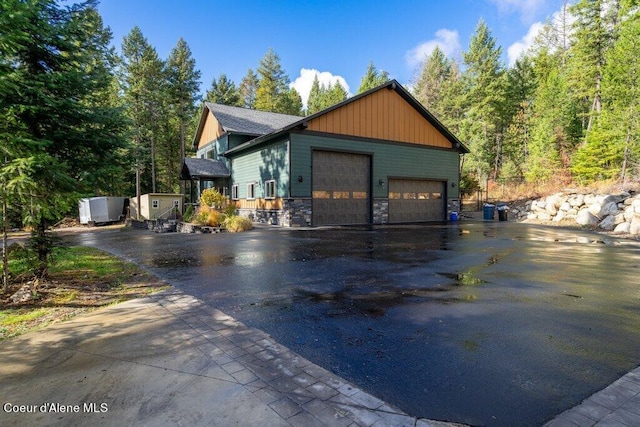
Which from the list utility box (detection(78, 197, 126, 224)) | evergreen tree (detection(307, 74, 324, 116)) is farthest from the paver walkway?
evergreen tree (detection(307, 74, 324, 116))

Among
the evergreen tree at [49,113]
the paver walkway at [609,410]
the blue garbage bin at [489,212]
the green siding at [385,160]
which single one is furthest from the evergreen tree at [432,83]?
the paver walkway at [609,410]

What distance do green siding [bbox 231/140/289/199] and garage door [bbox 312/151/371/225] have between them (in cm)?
161

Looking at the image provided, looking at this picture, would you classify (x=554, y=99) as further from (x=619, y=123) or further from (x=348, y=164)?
(x=348, y=164)

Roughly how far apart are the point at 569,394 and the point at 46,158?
679 cm

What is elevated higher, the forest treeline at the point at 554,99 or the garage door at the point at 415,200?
the forest treeline at the point at 554,99

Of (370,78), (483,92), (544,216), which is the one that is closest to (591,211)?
(544,216)

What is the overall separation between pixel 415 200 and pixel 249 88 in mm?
37523

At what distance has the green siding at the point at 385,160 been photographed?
15.7 metres

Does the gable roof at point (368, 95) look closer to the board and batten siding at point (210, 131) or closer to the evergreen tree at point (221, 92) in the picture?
the board and batten siding at point (210, 131)

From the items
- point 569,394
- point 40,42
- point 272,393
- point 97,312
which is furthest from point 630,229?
point 40,42

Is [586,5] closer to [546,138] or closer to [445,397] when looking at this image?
[546,138]

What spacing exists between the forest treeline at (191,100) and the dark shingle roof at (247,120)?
5.74 metres

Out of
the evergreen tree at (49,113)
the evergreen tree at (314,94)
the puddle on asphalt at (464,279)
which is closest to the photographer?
the evergreen tree at (49,113)

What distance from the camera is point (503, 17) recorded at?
83.5 feet
